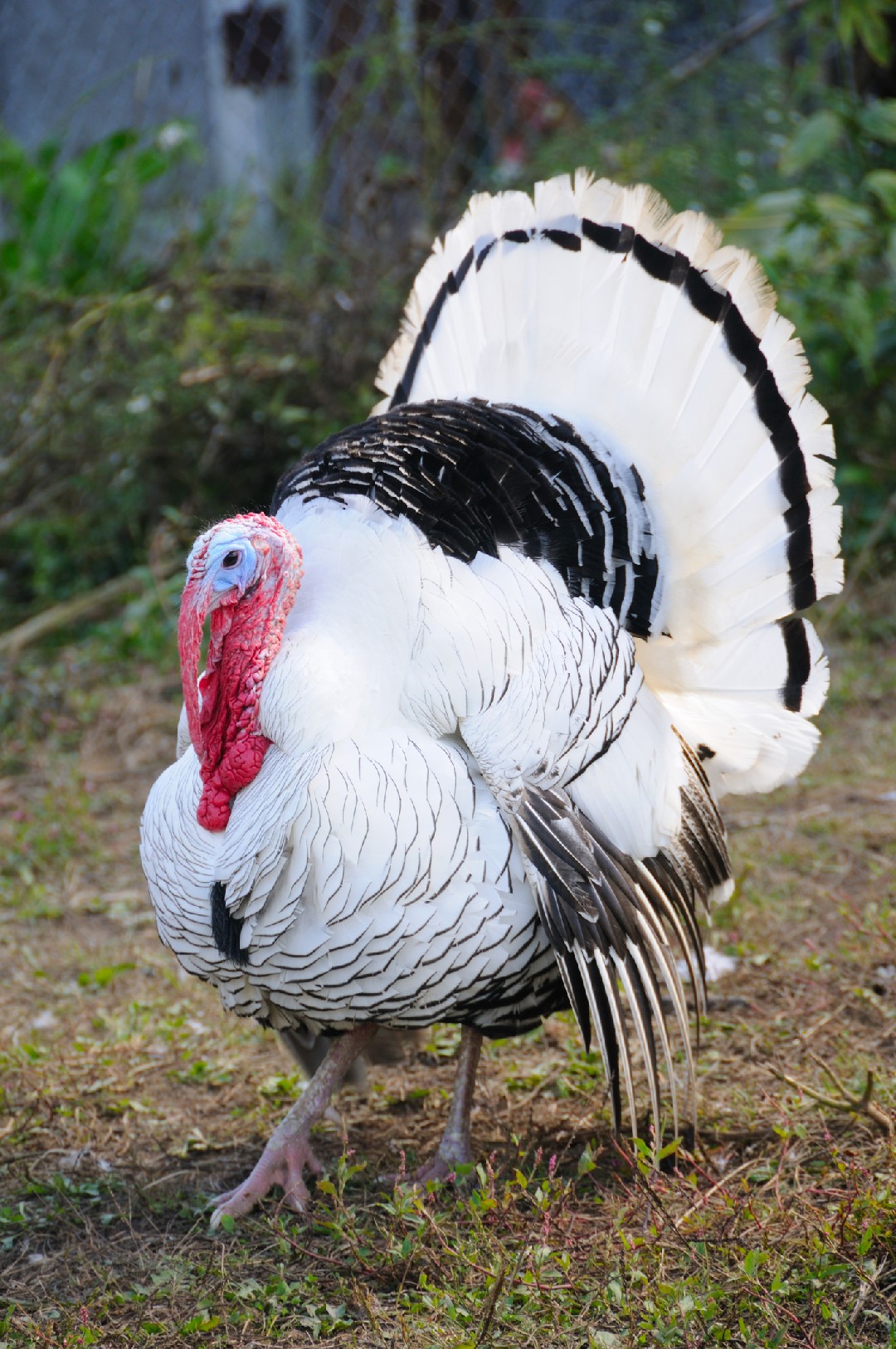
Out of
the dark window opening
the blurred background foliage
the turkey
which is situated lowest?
the turkey

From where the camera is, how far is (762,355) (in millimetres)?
3045

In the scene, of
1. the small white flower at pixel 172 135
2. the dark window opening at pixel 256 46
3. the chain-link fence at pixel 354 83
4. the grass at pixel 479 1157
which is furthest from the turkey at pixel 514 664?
the dark window opening at pixel 256 46

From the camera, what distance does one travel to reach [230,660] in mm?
2646

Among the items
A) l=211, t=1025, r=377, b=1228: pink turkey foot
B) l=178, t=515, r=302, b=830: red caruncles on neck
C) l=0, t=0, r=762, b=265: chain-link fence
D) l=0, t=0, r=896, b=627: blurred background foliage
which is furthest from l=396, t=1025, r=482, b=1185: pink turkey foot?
l=0, t=0, r=762, b=265: chain-link fence

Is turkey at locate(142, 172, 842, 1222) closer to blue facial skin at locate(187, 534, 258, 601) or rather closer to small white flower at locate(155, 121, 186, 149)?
blue facial skin at locate(187, 534, 258, 601)

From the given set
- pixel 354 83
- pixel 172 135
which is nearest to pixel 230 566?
pixel 172 135

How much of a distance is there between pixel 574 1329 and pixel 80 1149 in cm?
127

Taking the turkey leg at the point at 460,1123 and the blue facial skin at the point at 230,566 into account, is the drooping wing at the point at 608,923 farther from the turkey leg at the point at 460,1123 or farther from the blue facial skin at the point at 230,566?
the blue facial skin at the point at 230,566

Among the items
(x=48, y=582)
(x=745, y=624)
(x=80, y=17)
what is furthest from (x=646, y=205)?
(x=80, y=17)

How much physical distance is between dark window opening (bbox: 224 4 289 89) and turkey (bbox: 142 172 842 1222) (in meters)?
5.26

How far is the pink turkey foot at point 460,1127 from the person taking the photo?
294cm

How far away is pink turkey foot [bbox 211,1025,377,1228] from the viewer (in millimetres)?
2822

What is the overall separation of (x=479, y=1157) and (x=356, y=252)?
5126mm

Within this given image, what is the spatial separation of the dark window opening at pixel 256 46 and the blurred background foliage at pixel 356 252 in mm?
534
